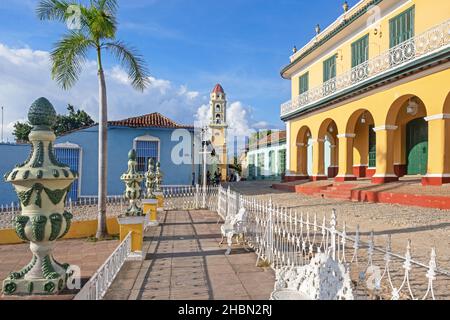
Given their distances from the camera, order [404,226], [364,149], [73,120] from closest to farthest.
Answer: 1. [404,226]
2. [364,149]
3. [73,120]

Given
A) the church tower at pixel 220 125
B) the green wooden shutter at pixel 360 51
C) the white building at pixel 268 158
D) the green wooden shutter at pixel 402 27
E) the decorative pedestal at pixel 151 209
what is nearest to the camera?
the decorative pedestal at pixel 151 209

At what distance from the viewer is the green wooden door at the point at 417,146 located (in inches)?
590

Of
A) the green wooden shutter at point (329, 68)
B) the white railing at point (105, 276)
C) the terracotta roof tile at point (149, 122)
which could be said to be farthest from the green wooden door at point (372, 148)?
the white railing at point (105, 276)

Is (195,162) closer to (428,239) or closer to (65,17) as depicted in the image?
(65,17)

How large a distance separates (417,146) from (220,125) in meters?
22.3

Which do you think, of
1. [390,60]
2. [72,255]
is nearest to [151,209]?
[72,255]

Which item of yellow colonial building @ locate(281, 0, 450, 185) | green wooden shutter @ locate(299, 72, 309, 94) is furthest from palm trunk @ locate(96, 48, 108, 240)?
green wooden shutter @ locate(299, 72, 309, 94)

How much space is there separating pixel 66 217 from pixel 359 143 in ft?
58.8

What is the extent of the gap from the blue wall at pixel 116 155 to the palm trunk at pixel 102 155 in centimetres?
1118

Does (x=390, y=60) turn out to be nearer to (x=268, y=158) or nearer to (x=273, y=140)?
(x=273, y=140)

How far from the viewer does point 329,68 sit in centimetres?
1836

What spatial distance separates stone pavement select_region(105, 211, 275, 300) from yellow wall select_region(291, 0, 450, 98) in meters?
10.5

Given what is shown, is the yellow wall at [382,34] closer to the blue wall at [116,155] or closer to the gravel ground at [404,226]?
the gravel ground at [404,226]

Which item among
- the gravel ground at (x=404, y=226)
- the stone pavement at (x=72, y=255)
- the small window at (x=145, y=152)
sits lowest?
the stone pavement at (x=72, y=255)
